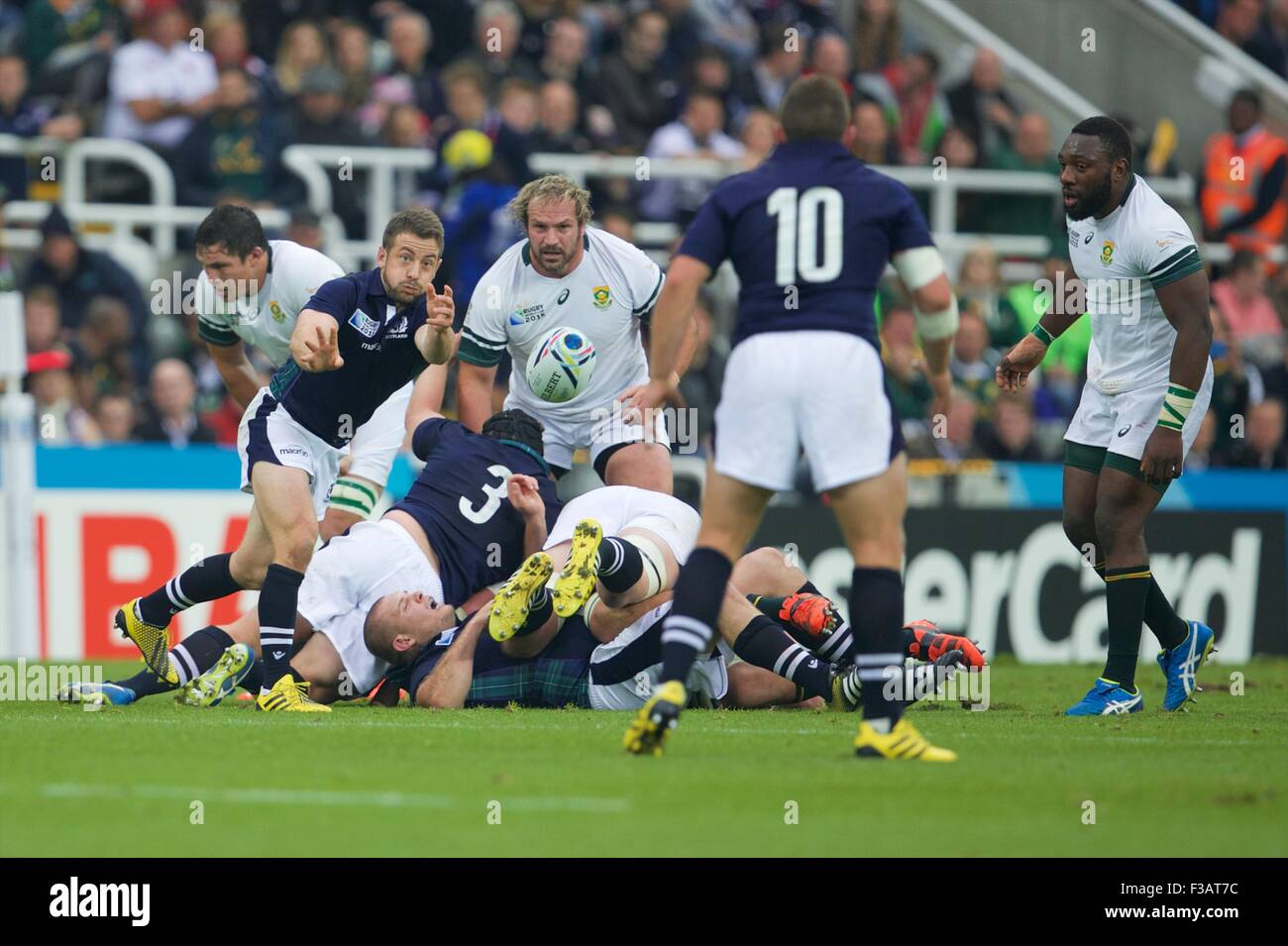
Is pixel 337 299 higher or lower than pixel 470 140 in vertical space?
lower

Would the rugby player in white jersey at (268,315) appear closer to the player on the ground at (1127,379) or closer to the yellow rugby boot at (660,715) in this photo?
the player on the ground at (1127,379)

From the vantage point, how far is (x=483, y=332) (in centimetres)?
1080

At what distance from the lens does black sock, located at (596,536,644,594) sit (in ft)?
29.4

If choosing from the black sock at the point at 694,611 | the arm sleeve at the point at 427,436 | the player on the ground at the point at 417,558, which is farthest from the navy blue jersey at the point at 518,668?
the black sock at the point at 694,611

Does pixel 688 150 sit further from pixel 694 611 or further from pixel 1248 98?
pixel 694 611

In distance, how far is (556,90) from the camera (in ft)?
54.6

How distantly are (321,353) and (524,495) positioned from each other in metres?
1.56

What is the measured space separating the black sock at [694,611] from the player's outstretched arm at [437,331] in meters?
2.49

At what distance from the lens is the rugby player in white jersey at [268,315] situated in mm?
9633

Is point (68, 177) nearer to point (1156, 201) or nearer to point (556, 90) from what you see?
point (556, 90)

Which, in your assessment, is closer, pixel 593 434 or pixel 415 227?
pixel 415 227

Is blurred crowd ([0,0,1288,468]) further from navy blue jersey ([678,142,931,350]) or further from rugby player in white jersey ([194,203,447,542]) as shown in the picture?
navy blue jersey ([678,142,931,350])

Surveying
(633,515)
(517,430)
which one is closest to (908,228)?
(633,515)
